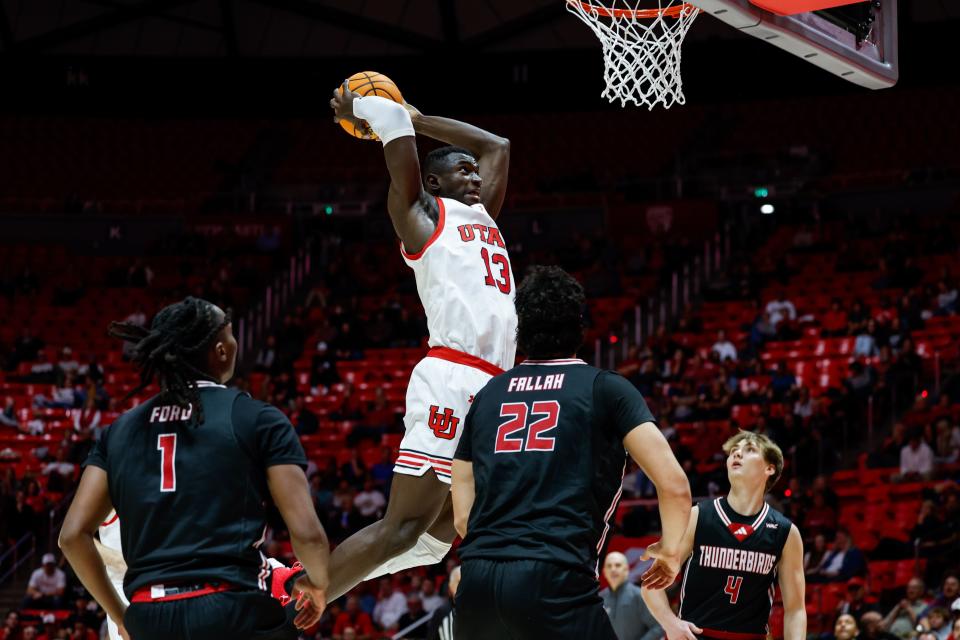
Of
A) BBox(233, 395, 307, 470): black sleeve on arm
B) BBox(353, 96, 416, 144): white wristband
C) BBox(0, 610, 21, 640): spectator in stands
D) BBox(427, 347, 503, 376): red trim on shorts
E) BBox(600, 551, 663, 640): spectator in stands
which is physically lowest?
BBox(0, 610, 21, 640): spectator in stands

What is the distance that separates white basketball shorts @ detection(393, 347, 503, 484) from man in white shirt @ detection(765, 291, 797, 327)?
14809 mm

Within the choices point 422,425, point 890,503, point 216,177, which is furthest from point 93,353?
point 422,425

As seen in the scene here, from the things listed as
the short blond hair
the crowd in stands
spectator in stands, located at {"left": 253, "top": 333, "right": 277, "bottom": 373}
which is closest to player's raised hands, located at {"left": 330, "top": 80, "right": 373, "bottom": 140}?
the short blond hair

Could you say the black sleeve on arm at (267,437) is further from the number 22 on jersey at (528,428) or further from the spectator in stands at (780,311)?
the spectator in stands at (780,311)

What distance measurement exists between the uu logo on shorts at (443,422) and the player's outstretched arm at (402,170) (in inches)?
30.6

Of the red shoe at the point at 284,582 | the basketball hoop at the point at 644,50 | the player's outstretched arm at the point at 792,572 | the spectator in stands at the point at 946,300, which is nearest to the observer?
the red shoe at the point at 284,582

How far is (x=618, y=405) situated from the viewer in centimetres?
428

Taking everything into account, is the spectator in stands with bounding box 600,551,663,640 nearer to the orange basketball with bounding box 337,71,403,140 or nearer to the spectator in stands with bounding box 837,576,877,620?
the spectator in stands with bounding box 837,576,877,620

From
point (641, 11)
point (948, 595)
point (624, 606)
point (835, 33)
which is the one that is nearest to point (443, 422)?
point (835, 33)

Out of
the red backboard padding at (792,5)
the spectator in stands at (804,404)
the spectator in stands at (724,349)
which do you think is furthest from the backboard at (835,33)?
the spectator in stands at (724,349)

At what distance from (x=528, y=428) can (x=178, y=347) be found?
3.99 ft

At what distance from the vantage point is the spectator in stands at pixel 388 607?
14.5 meters

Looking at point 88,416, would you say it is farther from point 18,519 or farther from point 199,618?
point 199,618

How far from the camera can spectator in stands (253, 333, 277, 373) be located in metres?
22.1
